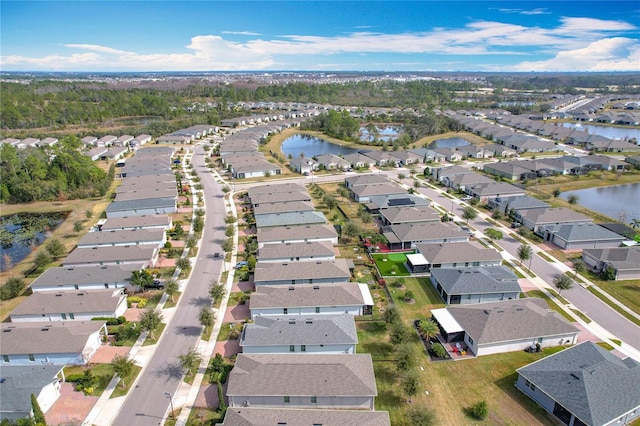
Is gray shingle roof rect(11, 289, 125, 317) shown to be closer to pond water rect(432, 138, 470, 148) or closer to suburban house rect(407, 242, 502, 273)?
suburban house rect(407, 242, 502, 273)

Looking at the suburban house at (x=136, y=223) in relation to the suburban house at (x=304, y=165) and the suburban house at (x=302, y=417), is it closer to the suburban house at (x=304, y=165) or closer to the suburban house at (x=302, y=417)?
the suburban house at (x=304, y=165)

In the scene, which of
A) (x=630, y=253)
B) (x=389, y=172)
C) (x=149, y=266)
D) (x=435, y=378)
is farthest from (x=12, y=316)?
(x=389, y=172)

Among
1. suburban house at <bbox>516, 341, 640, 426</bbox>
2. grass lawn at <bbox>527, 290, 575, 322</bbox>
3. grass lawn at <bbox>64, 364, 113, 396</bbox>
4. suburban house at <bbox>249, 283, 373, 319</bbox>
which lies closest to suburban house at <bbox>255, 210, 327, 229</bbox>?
suburban house at <bbox>249, 283, 373, 319</bbox>

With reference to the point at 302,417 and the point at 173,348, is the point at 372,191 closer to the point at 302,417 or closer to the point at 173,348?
the point at 173,348

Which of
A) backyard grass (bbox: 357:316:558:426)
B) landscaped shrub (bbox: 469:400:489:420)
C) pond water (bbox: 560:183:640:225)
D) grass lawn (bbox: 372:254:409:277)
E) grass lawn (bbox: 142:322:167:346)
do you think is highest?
pond water (bbox: 560:183:640:225)

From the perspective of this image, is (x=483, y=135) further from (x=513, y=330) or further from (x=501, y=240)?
(x=513, y=330)

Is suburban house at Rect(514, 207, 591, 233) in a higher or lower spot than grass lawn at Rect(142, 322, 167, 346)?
higher

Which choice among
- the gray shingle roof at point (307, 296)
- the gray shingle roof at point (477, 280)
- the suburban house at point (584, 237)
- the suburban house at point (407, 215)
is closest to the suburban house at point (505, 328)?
the gray shingle roof at point (477, 280)
